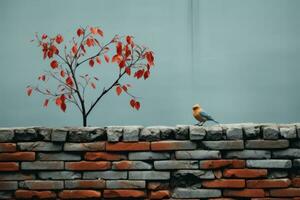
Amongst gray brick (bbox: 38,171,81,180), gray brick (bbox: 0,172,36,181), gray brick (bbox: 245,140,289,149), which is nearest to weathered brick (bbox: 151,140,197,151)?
gray brick (bbox: 245,140,289,149)

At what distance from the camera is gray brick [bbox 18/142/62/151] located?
3.25 meters

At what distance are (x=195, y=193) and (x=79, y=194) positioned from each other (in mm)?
822

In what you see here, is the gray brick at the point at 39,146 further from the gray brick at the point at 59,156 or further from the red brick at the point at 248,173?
the red brick at the point at 248,173

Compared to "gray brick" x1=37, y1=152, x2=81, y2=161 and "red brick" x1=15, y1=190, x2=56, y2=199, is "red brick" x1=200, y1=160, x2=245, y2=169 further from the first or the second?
"red brick" x1=15, y1=190, x2=56, y2=199

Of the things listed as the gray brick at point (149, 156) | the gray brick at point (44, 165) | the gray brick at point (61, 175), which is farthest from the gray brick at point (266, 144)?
the gray brick at point (44, 165)

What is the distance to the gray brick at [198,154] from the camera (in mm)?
3193

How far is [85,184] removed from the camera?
3.23m

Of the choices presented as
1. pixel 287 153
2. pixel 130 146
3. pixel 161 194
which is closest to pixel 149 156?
pixel 130 146

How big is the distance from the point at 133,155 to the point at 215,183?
0.61 meters

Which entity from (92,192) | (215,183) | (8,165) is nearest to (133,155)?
(92,192)

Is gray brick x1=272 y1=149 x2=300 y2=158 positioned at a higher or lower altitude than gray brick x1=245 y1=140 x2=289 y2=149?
lower

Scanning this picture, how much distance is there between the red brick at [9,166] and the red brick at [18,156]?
3 centimetres

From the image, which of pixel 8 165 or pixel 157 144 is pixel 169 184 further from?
pixel 8 165

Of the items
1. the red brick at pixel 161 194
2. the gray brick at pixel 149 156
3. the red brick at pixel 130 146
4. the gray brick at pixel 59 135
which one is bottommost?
the red brick at pixel 161 194
